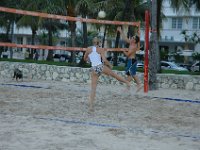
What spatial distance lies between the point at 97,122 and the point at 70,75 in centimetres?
847

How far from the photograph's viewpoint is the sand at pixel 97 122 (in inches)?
227

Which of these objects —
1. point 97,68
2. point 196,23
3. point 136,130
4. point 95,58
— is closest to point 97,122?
point 136,130

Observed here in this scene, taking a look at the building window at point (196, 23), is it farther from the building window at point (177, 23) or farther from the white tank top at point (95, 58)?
the white tank top at point (95, 58)

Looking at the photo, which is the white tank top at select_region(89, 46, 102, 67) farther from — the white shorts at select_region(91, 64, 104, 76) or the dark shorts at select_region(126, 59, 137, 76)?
the dark shorts at select_region(126, 59, 137, 76)

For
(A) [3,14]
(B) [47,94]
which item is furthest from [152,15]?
(A) [3,14]

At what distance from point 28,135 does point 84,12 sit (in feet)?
53.0

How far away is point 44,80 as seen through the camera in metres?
15.9

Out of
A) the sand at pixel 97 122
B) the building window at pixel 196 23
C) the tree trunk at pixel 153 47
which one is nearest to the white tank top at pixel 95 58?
the sand at pixel 97 122

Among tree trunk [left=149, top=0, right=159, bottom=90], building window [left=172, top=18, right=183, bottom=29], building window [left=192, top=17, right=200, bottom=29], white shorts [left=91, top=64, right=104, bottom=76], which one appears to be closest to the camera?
white shorts [left=91, top=64, right=104, bottom=76]

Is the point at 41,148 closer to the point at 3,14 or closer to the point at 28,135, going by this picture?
the point at 28,135

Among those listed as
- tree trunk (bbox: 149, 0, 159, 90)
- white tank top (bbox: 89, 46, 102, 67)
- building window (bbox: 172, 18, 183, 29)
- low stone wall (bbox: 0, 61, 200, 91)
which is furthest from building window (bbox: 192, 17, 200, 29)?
white tank top (bbox: 89, 46, 102, 67)

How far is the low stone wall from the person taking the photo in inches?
562

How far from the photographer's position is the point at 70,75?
15.7 meters

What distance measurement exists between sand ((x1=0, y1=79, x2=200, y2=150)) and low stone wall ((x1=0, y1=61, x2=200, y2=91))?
3099mm
